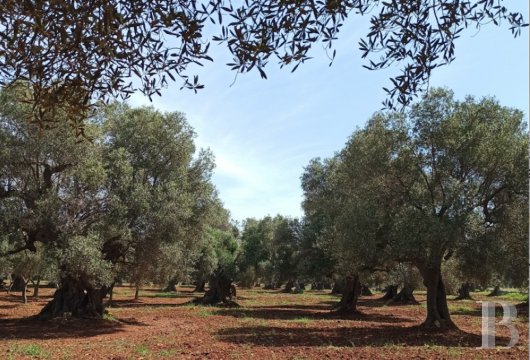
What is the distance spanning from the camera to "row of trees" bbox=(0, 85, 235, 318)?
18812 mm

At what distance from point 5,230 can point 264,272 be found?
3788cm

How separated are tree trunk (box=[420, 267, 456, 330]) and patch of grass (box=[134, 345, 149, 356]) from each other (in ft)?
38.5

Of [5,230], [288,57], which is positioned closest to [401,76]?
[288,57]

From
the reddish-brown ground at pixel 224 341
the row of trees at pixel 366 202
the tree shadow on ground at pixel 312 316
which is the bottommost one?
the tree shadow on ground at pixel 312 316

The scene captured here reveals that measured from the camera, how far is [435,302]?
2012 cm

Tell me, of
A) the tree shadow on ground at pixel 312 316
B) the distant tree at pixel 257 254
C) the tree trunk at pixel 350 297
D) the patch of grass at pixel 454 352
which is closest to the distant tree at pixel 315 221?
the tree trunk at pixel 350 297

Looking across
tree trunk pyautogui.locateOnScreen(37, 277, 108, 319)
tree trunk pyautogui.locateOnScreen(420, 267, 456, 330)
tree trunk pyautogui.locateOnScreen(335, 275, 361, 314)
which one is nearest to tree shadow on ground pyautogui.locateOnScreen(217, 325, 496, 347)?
tree trunk pyautogui.locateOnScreen(420, 267, 456, 330)

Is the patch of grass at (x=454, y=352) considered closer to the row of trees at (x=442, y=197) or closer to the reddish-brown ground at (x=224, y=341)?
the reddish-brown ground at (x=224, y=341)

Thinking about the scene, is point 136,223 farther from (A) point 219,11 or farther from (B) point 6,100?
(A) point 219,11

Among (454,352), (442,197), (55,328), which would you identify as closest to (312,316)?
(442,197)

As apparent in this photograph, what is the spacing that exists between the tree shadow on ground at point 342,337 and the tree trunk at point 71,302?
802 centimetres

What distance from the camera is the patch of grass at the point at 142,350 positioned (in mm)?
12648

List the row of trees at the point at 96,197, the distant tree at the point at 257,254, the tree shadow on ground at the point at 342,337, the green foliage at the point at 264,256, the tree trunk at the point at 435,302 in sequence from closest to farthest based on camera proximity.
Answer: the tree shadow on ground at the point at 342,337 → the row of trees at the point at 96,197 → the tree trunk at the point at 435,302 → the green foliage at the point at 264,256 → the distant tree at the point at 257,254

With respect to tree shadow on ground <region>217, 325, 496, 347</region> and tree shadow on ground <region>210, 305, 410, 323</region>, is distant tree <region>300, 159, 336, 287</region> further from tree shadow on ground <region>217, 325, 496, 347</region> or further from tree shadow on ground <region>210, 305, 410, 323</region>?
tree shadow on ground <region>217, 325, 496, 347</region>
